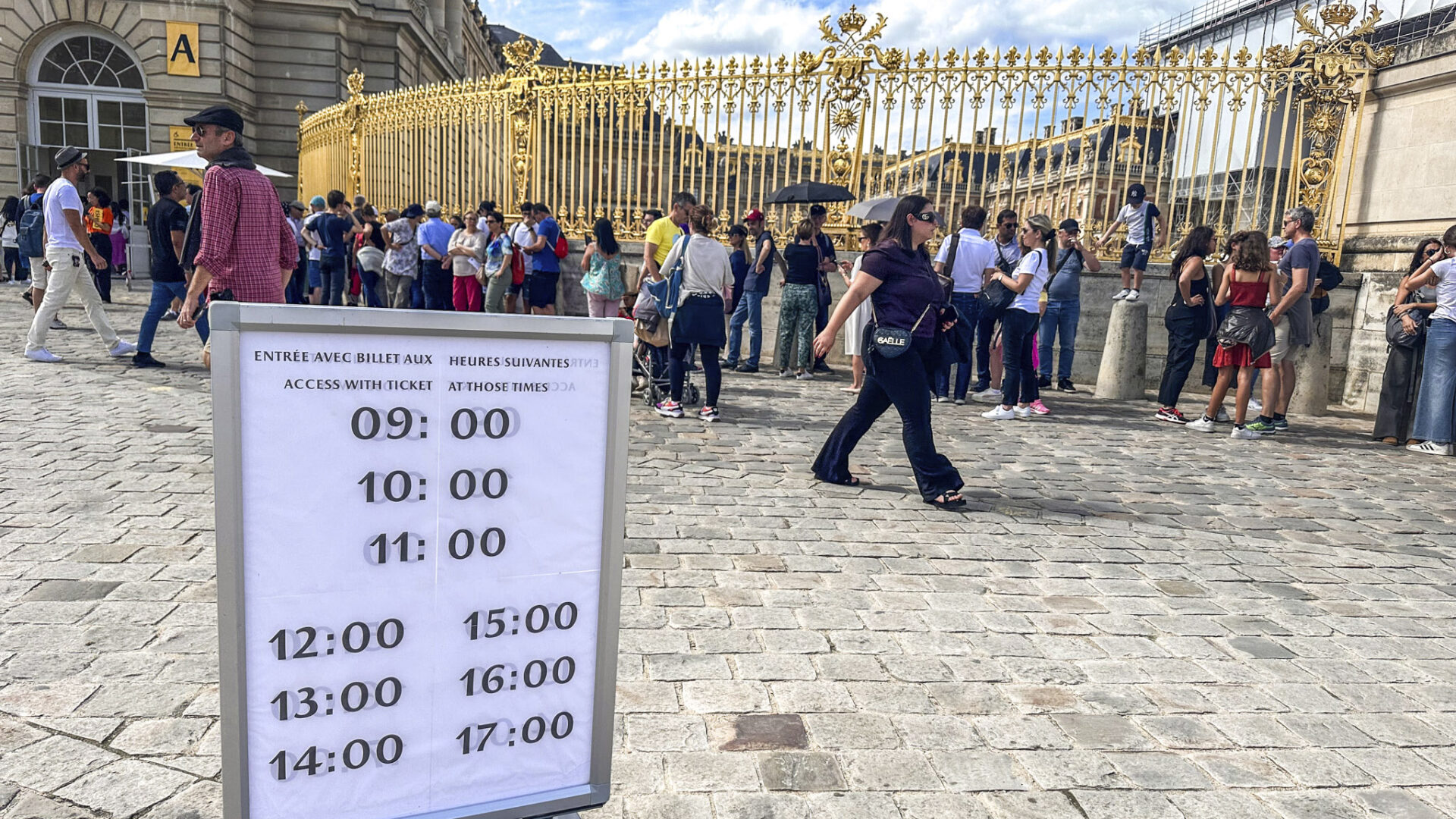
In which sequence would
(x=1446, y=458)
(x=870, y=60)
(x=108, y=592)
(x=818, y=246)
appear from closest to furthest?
1. (x=108, y=592)
2. (x=1446, y=458)
3. (x=818, y=246)
4. (x=870, y=60)

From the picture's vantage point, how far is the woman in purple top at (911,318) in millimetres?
5664

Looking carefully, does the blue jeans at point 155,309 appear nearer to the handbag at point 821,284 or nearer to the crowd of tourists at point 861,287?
the crowd of tourists at point 861,287

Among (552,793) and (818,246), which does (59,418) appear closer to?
(552,793)

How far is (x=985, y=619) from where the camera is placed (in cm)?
396

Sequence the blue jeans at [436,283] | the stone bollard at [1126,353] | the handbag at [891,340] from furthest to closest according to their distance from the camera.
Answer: the blue jeans at [436,283] → the stone bollard at [1126,353] → the handbag at [891,340]

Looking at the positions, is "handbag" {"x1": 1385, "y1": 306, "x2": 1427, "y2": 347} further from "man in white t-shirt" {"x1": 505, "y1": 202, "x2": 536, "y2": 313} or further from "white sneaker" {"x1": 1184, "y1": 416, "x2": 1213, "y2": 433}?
"man in white t-shirt" {"x1": 505, "y1": 202, "x2": 536, "y2": 313}

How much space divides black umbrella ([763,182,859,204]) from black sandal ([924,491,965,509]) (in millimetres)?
6778

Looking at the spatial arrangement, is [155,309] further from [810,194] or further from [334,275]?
[810,194]

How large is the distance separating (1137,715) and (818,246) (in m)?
8.56

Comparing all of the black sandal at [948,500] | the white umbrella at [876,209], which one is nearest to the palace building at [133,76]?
the white umbrella at [876,209]

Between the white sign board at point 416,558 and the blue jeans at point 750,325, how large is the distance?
988 centimetres

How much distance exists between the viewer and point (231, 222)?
5324mm

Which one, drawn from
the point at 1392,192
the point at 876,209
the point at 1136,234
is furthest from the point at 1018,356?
the point at 1392,192

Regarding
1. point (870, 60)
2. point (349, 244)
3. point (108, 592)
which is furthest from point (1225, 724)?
point (349, 244)
